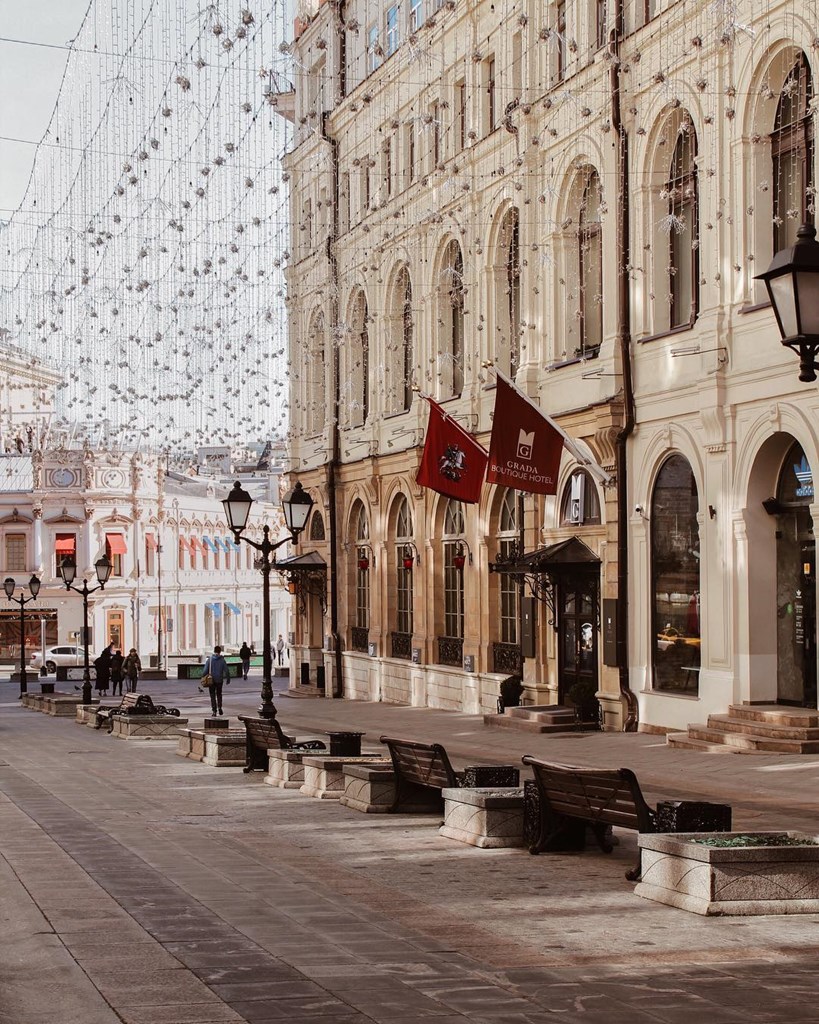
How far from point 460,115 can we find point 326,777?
77.1ft

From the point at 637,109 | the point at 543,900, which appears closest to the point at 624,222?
the point at 637,109

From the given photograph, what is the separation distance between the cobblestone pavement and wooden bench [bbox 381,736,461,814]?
1.21 ft

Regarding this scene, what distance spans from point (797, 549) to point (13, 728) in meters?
19.7

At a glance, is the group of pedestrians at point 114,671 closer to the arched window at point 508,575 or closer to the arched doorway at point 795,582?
the arched window at point 508,575

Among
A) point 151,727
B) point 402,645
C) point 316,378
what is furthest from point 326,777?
point 316,378

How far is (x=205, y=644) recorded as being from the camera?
111 metres

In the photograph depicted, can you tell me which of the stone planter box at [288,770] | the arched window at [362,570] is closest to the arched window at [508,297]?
the arched window at [362,570]

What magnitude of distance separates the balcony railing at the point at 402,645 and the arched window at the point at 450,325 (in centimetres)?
701

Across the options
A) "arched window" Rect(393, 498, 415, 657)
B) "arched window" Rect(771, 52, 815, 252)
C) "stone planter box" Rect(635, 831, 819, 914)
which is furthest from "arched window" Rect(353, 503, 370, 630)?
"stone planter box" Rect(635, 831, 819, 914)

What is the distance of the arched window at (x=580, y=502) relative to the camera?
32219 millimetres

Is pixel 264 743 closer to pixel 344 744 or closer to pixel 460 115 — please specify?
pixel 344 744

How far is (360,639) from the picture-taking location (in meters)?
48.3

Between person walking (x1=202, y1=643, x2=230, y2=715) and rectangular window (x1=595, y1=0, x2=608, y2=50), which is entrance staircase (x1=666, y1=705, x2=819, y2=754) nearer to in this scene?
rectangular window (x1=595, y1=0, x2=608, y2=50)

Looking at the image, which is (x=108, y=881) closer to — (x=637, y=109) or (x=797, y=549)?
(x=797, y=549)
